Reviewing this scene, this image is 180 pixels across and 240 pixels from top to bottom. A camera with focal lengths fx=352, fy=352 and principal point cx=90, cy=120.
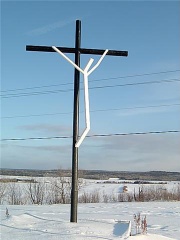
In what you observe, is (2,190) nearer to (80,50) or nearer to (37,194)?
(37,194)

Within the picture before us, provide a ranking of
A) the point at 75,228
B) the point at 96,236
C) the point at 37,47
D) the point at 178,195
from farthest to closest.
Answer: the point at 178,195
the point at 37,47
the point at 75,228
the point at 96,236

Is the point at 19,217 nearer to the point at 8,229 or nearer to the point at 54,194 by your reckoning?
the point at 8,229

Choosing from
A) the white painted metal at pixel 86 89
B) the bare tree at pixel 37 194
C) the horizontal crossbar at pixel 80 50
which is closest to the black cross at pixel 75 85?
the horizontal crossbar at pixel 80 50

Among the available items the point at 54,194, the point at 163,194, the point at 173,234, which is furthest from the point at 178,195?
the point at 173,234

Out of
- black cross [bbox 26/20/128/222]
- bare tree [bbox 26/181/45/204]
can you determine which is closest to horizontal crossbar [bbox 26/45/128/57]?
black cross [bbox 26/20/128/222]

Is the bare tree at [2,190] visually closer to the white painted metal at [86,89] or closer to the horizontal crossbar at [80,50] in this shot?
the horizontal crossbar at [80,50]

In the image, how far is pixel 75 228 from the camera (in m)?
5.69

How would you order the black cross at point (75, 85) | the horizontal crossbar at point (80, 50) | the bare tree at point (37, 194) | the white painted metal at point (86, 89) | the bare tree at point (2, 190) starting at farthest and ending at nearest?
the bare tree at point (2, 190)
the bare tree at point (37, 194)
the horizontal crossbar at point (80, 50)
the black cross at point (75, 85)
the white painted metal at point (86, 89)

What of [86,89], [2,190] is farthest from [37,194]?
[86,89]

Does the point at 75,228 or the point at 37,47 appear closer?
the point at 75,228

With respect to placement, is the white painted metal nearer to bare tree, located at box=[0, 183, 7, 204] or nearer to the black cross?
the black cross

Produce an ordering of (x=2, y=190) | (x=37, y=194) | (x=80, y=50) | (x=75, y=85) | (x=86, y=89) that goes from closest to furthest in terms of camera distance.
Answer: (x=86, y=89)
(x=75, y=85)
(x=80, y=50)
(x=37, y=194)
(x=2, y=190)

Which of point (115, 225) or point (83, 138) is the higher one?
point (83, 138)

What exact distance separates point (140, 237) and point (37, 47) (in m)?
4.02
